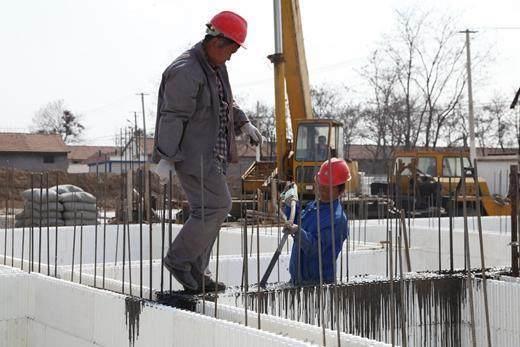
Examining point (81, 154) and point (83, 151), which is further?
point (83, 151)

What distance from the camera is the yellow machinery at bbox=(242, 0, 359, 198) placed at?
42.3ft

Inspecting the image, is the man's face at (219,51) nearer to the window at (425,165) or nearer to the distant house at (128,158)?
the distant house at (128,158)

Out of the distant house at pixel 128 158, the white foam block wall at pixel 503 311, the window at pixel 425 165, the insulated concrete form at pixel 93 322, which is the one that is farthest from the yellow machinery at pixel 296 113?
the insulated concrete form at pixel 93 322

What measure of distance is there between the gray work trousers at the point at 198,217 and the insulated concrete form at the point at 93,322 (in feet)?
1.26

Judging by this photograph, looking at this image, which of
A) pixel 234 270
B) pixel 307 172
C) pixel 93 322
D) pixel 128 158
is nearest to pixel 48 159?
pixel 128 158

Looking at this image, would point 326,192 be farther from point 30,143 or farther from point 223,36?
point 30,143

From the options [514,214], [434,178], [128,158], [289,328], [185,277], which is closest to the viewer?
[289,328]

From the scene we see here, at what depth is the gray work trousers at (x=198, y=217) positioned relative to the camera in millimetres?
3523

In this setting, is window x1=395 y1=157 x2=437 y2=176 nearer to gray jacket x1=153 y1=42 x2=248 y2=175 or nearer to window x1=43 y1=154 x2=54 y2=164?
gray jacket x1=153 y1=42 x2=248 y2=175

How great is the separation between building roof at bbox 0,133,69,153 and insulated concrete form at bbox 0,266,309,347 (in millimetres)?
39092

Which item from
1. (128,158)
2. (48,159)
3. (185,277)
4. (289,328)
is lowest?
(289,328)

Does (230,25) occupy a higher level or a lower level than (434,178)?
higher

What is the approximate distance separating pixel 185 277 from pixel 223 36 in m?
1.19

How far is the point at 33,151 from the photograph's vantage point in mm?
41781
